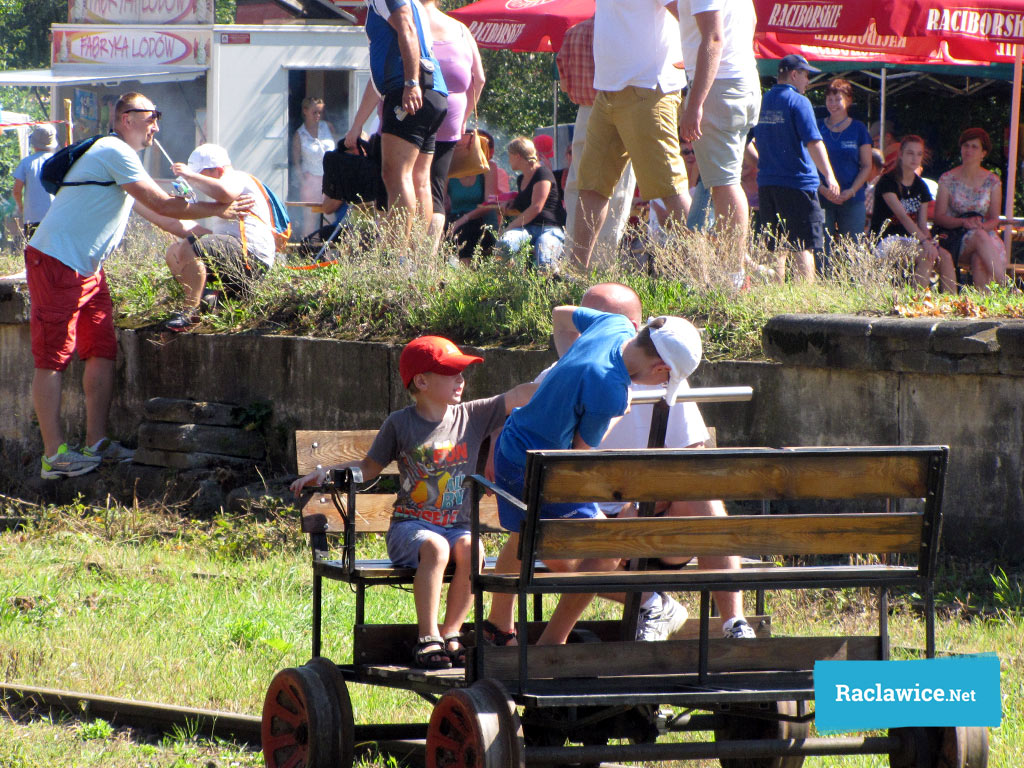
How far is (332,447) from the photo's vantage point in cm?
515

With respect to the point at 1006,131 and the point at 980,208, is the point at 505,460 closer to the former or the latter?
the point at 980,208

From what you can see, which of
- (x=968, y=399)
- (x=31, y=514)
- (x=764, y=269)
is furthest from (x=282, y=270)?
(x=968, y=399)

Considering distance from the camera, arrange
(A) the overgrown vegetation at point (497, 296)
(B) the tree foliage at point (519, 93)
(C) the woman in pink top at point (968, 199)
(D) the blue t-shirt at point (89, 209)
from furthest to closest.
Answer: (B) the tree foliage at point (519, 93), (C) the woman in pink top at point (968, 199), (D) the blue t-shirt at point (89, 209), (A) the overgrown vegetation at point (497, 296)

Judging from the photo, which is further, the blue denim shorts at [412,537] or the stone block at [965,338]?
the stone block at [965,338]

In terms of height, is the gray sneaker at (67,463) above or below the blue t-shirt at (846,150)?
below

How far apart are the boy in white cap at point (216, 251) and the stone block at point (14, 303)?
4.40 feet

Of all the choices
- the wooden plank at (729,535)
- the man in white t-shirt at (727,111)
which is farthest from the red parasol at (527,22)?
the wooden plank at (729,535)

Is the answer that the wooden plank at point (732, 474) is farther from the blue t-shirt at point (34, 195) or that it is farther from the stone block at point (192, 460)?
the blue t-shirt at point (34, 195)

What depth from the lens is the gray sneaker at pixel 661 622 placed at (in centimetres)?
468

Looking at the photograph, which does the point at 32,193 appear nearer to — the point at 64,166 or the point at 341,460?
the point at 64,166

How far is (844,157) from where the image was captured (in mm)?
12375

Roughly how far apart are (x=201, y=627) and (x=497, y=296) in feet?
10.2

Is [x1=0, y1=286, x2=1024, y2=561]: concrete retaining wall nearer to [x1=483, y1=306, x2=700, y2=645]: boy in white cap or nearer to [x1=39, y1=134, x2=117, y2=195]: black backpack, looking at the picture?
[x1=39, y1=134, x2=117, y2=195]: black backpack

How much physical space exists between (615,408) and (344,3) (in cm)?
1964
